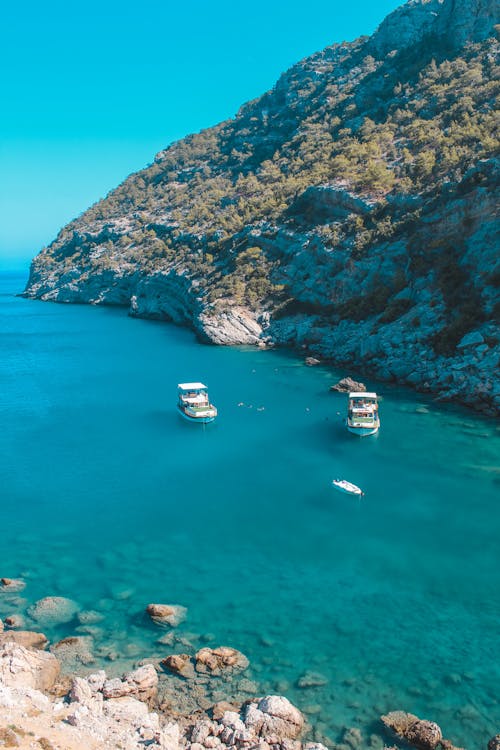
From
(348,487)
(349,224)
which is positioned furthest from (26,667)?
(349,224)

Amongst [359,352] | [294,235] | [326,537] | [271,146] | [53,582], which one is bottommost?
[53,582]

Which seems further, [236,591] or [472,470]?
[472,470]

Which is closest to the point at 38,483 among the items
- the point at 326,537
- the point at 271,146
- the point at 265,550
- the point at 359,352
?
the point at 265,550

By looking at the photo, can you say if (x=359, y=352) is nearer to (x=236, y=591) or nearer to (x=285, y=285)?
(x=285, y=285)

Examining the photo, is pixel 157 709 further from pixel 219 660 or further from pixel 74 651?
pixel 74 651

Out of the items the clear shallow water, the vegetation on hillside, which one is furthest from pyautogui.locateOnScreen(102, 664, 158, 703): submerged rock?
the vegetation on hillside

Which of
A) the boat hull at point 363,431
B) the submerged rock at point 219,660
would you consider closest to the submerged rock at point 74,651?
the submerged rock at point 219,660

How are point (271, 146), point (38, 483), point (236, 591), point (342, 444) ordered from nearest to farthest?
point (236, 591) < point (38, 483) < point (342, 444) < point (271, 146)
